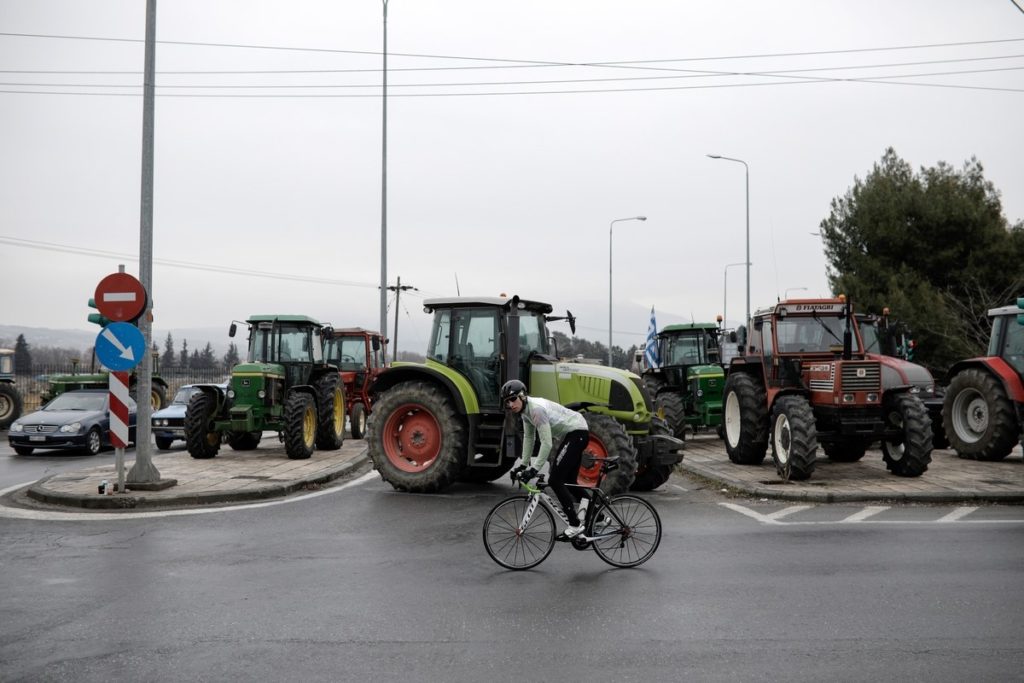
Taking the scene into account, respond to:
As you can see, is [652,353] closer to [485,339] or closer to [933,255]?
[485,339]

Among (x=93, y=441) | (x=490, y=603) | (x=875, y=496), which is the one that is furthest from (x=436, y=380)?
(x=93, y=441)

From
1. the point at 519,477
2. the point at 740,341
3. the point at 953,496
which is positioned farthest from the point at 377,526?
the point at 740,341

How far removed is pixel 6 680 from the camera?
17.3 ft

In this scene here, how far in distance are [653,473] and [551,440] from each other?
18.2 feet

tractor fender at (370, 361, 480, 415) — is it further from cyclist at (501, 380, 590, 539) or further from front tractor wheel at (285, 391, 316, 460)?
cyclist at (501, 380, 590, 539)

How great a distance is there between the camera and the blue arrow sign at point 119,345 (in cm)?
1200

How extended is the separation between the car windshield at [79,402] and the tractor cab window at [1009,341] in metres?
18.8

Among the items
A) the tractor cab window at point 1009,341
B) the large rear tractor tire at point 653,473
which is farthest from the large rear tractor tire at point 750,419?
the tractor cab window at point 1009,341

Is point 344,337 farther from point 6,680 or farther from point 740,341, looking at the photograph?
point 6,680

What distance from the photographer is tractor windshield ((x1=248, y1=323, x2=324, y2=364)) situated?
1986 centimetres

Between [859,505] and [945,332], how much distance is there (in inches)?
955

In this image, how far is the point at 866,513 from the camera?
37.9 feet

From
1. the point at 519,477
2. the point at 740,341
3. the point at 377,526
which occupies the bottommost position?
the point at 377,526

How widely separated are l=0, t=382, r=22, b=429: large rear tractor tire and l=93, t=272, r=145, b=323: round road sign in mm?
18609
